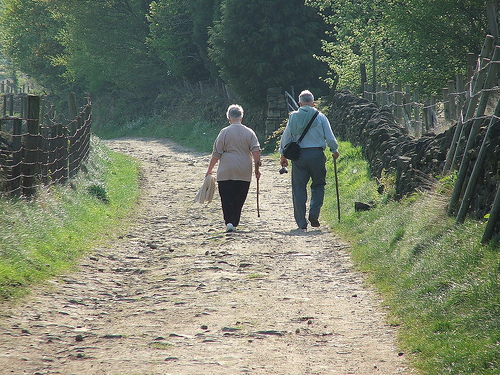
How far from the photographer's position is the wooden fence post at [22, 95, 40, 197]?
10211mm

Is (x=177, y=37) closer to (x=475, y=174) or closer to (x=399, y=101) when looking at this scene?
(x=399, y=101)

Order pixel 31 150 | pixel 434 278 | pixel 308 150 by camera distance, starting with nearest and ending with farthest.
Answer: pixel 434 278, pixel 31 150, pixel 308 150

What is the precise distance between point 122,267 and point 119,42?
35415mm

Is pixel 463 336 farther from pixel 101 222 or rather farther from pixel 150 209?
pixel 150 209

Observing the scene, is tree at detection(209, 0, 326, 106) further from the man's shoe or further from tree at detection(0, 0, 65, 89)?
tree at detection(0, 0, 65, 89)

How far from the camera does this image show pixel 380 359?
496 cm

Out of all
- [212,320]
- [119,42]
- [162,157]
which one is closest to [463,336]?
[212,320]

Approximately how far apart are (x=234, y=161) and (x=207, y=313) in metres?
4.64

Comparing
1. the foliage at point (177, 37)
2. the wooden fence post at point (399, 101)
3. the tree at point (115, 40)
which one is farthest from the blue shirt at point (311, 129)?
the tree at point (115, 40)

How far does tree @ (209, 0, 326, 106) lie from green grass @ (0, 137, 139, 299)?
484 inches

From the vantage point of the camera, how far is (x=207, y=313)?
6.10 metres

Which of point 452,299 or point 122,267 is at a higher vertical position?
point 452,299

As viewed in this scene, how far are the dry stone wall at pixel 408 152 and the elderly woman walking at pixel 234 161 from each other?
2.40 metres

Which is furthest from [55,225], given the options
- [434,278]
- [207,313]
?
[434,278]
